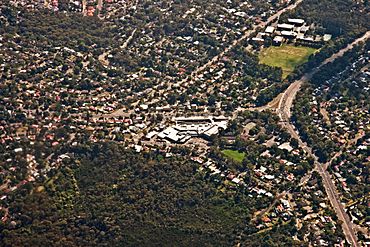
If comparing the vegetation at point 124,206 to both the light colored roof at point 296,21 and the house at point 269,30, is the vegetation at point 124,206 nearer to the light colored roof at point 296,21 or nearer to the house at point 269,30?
the house at point 269,30

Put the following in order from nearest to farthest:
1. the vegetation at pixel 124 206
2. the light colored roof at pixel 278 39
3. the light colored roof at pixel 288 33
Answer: the vegetation at pixel 124 206 < the light colored roof at pixel 278 39 < the light colored roof at pixel 288 33

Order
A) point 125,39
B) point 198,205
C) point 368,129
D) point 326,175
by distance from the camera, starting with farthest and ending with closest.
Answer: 1. point 125,39
2. point 368,129
3. point 326,175
4. point 198,205

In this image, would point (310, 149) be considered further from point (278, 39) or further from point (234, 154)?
point (278, 39)

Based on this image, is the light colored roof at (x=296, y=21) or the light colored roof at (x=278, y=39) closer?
the light colored roof at (x=278, y=39)

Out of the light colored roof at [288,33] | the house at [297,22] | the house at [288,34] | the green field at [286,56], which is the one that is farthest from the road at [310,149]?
the house at [297,22]

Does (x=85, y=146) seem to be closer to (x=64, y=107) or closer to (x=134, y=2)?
(x=64, y=107)

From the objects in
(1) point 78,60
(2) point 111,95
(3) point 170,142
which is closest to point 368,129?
(3) point 170,142

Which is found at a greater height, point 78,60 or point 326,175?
point 78,60

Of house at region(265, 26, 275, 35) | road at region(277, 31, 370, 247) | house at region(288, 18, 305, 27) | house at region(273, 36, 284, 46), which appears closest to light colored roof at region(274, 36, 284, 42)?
house at region(273, 36, 284, 46)
